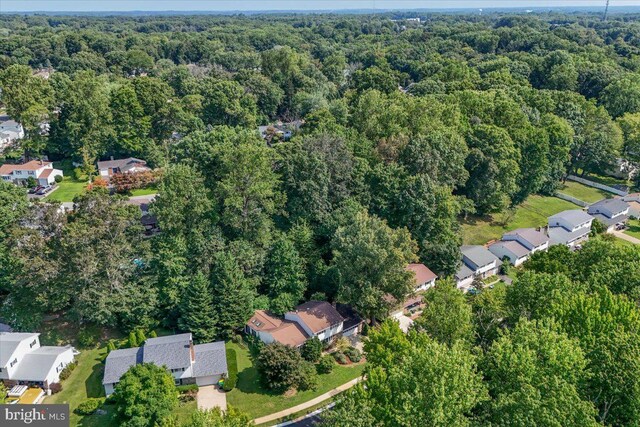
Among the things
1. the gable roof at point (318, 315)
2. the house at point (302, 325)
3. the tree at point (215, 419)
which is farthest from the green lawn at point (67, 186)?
the tree at point (215, 419)

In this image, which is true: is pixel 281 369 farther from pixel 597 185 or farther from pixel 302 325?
pixel 597 185

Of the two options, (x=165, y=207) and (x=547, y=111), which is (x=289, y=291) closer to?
(x=165, y=207)

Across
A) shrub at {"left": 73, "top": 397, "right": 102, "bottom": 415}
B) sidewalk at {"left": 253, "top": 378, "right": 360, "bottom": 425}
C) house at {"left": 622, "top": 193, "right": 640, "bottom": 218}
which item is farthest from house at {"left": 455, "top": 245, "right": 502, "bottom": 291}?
shrub at {"left": 73, "top": 397, "right": 102, "bottom": 415}

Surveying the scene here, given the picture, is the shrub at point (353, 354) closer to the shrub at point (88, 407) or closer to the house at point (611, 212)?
the shrub at point (88, 407)

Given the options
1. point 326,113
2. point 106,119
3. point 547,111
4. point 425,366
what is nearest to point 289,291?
point 425,366

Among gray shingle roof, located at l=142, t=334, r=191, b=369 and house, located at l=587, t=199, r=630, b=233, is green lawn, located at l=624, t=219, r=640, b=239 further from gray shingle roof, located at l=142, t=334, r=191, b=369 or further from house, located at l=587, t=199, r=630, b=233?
gray shingle roof, located at l=142, t=334, r=191, b=369
